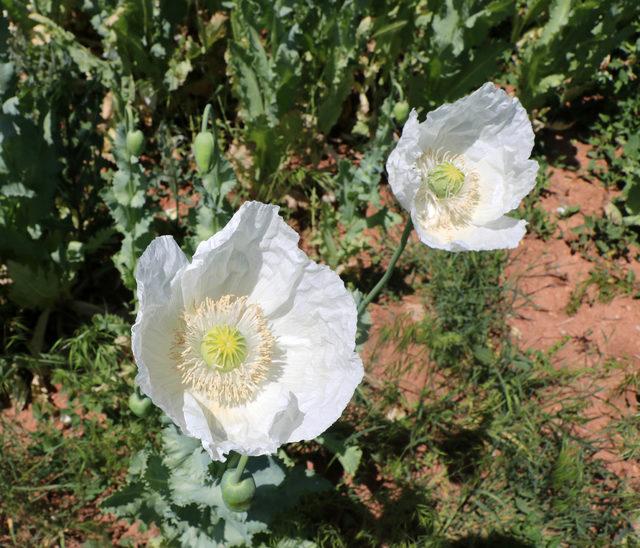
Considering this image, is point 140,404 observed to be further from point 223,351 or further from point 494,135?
point 494,135

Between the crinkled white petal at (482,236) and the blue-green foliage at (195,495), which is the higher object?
the crinkled white petal at (482,236)

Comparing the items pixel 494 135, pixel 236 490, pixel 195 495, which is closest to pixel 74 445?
pixel 195 495

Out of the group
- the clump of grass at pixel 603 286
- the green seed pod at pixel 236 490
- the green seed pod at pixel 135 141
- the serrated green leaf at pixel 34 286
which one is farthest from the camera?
the clump of grass at pixel 603 286

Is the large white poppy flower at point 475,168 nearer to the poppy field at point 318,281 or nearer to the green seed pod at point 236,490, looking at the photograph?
the poppy field at point 318,281

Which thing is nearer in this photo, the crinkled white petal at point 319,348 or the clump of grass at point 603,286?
the crinkled white petal at point 319,348

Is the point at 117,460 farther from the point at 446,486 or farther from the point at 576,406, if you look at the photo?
the point at 576,406

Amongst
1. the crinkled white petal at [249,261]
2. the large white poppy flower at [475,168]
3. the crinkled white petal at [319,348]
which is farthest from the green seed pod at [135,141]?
the large white poppy flower at [475,168]

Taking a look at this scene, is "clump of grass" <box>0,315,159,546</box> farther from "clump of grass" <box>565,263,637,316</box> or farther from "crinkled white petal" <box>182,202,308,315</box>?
"clump of grass" <box>565,263,637,316</box>

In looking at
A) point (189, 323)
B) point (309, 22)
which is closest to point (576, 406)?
point (189, 323)
